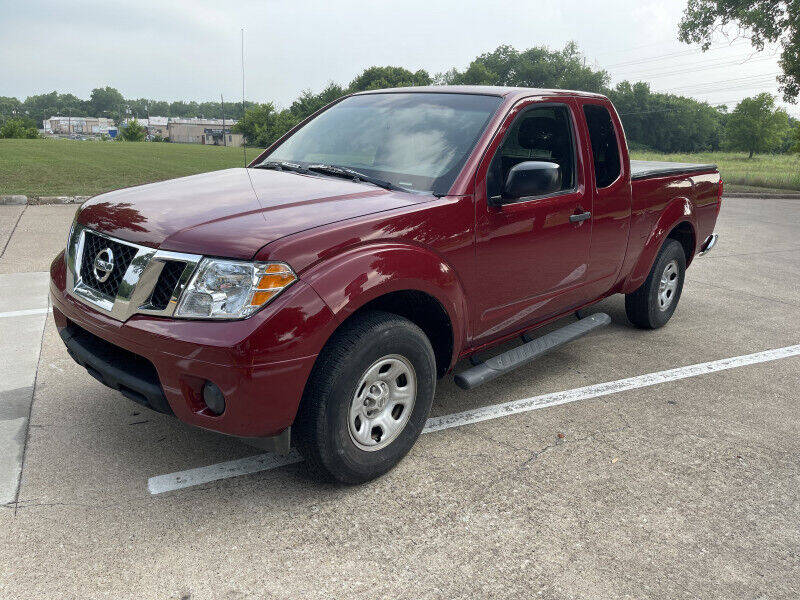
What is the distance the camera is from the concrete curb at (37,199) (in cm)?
1156

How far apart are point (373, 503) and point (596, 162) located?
2699 millimetres

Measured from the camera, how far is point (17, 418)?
3.57 m

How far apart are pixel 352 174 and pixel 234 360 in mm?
1458

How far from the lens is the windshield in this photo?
344 cm

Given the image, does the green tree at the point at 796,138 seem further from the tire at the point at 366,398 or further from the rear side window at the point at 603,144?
the tire at the point at 366,398

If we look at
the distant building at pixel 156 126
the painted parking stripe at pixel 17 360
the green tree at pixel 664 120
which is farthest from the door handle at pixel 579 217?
the green tree at pixel 664 120

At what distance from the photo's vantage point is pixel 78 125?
422ft

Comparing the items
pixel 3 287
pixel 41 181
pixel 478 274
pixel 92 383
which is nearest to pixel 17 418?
pixel 92 383

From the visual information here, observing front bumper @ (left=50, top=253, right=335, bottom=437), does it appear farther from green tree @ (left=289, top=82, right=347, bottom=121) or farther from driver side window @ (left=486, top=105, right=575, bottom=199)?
green tree @ (left=289, top=82, right=347, bottom=121)

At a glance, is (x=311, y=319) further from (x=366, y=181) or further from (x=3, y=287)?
(x=3, y=287)

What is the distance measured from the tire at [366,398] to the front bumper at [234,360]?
115mm

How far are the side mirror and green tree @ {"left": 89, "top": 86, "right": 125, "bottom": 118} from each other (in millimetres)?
163907

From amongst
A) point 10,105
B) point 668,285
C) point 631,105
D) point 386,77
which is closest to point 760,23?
point 668,285

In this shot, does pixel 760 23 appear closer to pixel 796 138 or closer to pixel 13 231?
pixel 796 138
